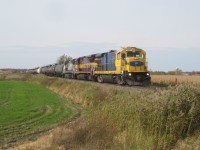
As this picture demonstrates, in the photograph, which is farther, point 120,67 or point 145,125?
point 120,67

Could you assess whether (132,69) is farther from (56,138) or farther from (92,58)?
(56,138)

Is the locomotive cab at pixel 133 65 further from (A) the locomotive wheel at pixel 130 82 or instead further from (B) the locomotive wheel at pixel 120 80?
(B) the locomotive wheel at pixel 120 80

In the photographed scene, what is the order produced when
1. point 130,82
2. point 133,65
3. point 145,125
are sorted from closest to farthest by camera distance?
1. point 145,125
2. point 130,82
3. point 133,65

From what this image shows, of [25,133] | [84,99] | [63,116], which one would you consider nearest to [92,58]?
[84,99]

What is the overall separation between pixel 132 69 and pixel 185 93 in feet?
70.7

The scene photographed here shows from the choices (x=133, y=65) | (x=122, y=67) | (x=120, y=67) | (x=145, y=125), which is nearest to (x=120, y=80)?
(x=120, y=67)

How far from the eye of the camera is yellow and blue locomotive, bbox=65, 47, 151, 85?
33812mm

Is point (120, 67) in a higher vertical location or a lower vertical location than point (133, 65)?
lower

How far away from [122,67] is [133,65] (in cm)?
120

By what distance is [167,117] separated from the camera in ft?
39.2

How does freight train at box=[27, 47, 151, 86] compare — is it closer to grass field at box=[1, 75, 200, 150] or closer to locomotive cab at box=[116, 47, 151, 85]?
locomotive cab at box=[116, 47, 151, 85]

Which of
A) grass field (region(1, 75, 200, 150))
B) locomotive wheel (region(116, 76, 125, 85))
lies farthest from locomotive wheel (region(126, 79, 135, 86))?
grass field (region(1, 75, 200, 150))

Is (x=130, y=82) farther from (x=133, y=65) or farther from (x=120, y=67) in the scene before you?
(x=120, y=67)

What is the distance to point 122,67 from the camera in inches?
1387
